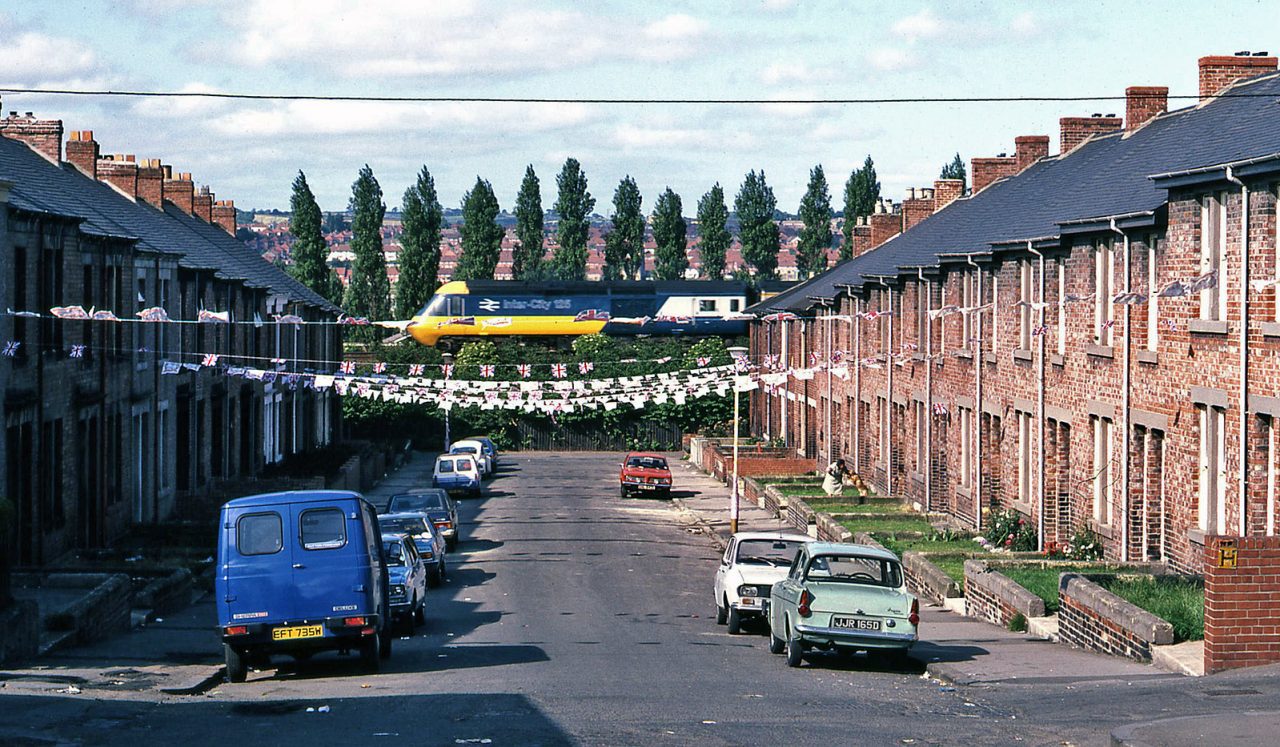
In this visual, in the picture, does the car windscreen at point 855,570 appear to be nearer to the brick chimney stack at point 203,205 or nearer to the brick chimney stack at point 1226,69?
the brick chimney stack at point 1226,69

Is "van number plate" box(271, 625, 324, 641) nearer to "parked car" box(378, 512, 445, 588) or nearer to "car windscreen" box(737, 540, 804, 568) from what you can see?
"car windscreen" box(737, 540, 804, 568)

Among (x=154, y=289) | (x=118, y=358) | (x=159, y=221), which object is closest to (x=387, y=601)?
(x=118, y=358)

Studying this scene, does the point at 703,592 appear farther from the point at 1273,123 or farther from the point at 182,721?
the point at 182,721

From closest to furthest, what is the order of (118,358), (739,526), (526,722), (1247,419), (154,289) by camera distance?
(526,722) → (1247,419) → (118,358) → (154,289) → (739,526)

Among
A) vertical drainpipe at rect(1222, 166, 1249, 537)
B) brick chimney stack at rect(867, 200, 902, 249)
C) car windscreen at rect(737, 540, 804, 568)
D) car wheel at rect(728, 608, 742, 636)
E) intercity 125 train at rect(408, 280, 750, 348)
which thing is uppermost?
brick chimney stack at rect(867, 200, 902, 249)

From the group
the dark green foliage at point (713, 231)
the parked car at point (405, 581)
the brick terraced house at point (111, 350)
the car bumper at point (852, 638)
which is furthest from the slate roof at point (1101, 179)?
the dark green foliage at point (713, 231)

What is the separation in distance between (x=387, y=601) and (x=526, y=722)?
21.9 ft

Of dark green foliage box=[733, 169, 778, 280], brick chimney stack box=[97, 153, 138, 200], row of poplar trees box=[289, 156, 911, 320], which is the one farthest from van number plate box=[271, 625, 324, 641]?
dark green foliage box=[733, 169, 778, 280]

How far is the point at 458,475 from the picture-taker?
6109 centimetres

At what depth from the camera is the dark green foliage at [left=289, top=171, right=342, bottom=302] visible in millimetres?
101125

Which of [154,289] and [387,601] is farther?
[154,289]

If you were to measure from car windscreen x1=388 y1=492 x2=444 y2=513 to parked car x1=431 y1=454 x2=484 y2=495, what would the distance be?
16600 mm

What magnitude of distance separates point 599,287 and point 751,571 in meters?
70.3

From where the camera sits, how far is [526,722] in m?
15.7
